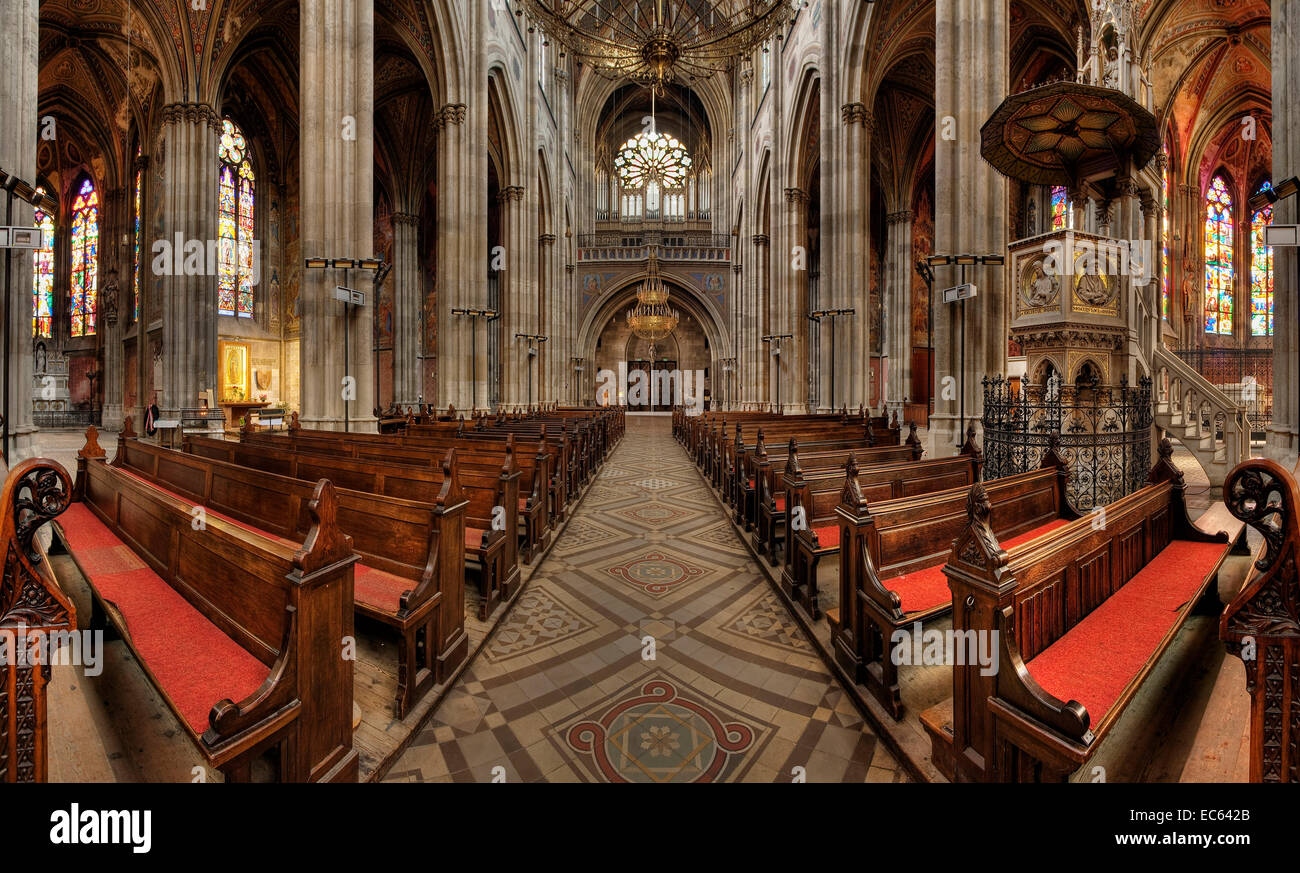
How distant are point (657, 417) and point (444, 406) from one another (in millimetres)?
21115

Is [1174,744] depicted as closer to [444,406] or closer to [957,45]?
[957,45]

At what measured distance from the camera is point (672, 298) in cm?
3056

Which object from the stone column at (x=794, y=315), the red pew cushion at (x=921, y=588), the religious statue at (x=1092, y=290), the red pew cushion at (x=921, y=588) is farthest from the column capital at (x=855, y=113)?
the red pew cushion at (x=921, y=588)

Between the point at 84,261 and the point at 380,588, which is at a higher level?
the point at 84,261

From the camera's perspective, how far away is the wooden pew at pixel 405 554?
8.48 ft

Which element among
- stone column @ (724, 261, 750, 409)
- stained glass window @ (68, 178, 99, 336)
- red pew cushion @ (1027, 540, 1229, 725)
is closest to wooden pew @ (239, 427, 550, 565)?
red pew cushion @ (1027, 540, 1229, 725)

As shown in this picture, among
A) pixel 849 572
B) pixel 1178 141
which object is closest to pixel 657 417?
pixel 1178 141

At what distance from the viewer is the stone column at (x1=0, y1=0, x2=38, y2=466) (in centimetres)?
511

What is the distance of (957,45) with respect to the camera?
843 cm

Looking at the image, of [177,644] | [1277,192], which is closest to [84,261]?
[177,644]

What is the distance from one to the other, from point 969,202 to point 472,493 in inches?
330

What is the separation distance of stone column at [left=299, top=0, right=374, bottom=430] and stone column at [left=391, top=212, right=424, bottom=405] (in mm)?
13026

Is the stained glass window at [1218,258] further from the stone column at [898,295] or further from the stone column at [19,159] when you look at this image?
the stone column at [19,159]

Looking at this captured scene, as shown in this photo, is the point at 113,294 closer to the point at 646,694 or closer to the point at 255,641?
the point at 255,641
